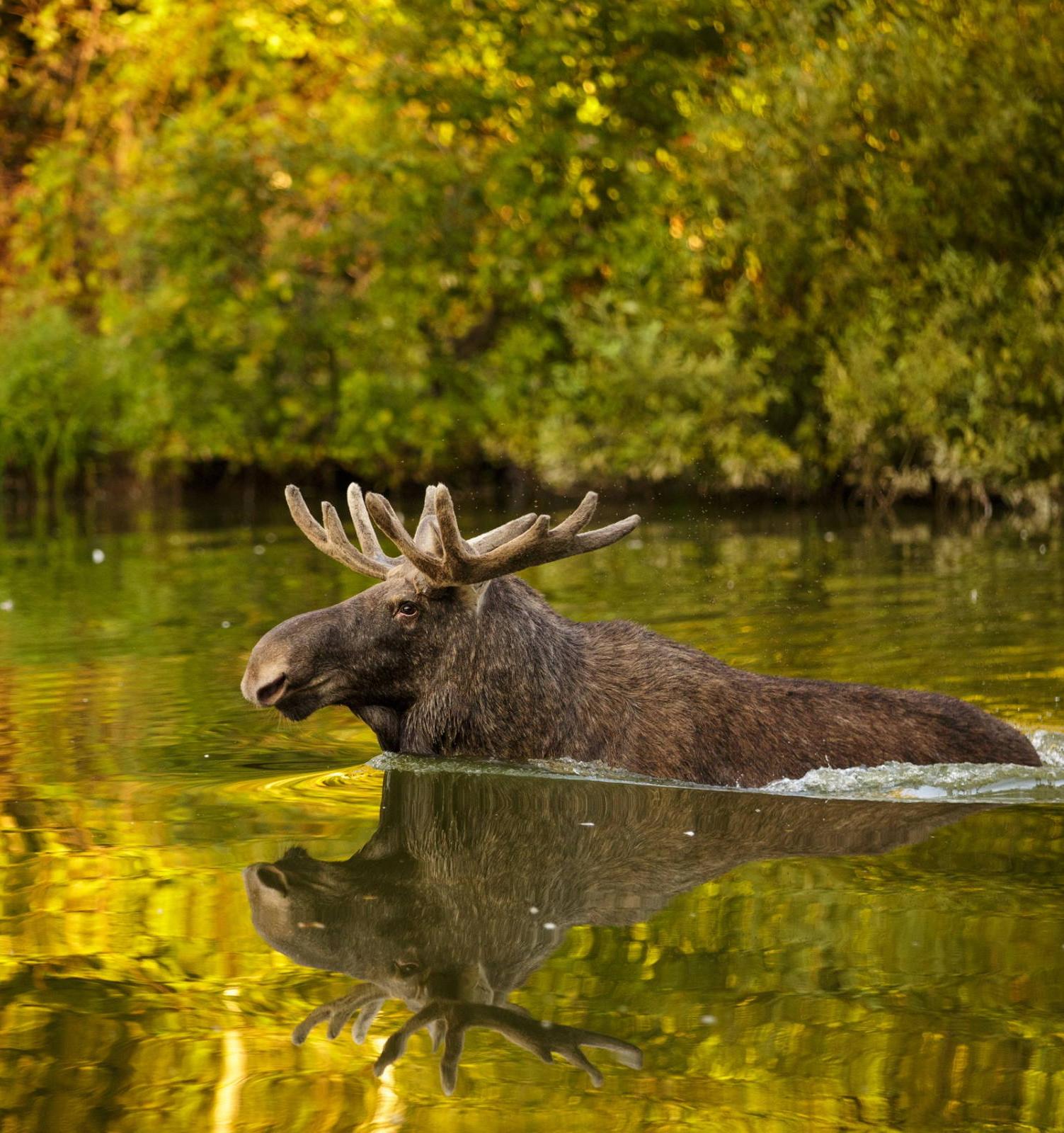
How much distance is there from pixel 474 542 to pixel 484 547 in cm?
5

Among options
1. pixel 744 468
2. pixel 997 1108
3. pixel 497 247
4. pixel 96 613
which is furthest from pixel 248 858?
pixel 497 247

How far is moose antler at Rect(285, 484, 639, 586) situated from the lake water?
0.91m

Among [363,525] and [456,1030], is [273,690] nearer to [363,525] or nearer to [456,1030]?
[363,525]

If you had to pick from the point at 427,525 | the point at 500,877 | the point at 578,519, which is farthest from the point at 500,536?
the point at 500,877

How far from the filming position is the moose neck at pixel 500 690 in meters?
8.55

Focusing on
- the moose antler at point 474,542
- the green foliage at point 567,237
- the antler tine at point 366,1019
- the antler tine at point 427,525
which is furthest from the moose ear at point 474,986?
the green foliage at point 567,237

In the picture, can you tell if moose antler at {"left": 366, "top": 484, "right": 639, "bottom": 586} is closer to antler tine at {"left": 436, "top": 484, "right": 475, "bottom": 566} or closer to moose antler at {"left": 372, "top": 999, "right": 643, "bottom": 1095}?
antler tine at {"left": 436, "top": 484, "right": 475, "bottom": 566}

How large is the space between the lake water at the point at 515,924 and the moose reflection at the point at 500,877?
19 millimetres

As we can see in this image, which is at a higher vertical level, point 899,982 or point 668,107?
point 668,107

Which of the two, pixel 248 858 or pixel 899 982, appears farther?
pixel 248 858

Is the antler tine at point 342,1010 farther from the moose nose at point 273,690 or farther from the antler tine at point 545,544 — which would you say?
the antler tine at point 545,544

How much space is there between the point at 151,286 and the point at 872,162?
1411 centimetres

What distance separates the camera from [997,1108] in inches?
179

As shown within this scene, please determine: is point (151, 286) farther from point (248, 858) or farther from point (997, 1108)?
point (997, 1108)
